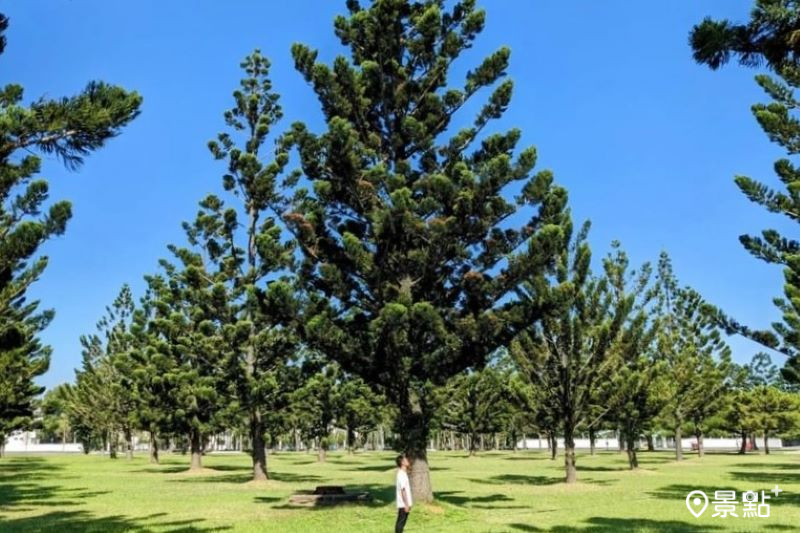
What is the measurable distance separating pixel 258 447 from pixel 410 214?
41.6 feet

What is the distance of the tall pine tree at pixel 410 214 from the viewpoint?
1451 centimetres

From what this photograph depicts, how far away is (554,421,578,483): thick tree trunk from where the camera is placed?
70.9 feet

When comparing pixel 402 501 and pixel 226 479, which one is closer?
pixel 402 501

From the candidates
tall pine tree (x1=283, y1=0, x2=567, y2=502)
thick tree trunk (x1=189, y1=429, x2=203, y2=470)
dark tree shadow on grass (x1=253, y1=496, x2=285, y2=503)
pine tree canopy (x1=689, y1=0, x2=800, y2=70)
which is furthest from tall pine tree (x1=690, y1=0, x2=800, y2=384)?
thick tree trunk (x1=189, y1=429, x2=203, y2=470)

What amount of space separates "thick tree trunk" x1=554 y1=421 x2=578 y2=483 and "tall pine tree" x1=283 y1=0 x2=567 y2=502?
8019 mm

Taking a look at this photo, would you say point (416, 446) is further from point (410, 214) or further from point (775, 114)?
point (775, 114)

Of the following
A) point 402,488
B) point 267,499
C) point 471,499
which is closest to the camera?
point 402,488

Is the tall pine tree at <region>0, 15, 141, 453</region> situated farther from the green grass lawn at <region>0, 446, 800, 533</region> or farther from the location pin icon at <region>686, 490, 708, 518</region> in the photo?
the location pin icon at <region>686, 490, 708, 518</region>

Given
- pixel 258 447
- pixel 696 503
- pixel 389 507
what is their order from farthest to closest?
pixel 258 447
pixel 696 503
pixel 389 507

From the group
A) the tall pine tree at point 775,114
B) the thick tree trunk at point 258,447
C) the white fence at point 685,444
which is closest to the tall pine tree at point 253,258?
the thick tree trunk at point 258,447

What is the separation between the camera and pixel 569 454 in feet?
72.0

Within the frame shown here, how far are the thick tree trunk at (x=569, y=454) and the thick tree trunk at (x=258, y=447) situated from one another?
9.70 m

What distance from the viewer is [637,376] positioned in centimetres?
2334

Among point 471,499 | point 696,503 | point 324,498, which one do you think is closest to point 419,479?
point 324,498
